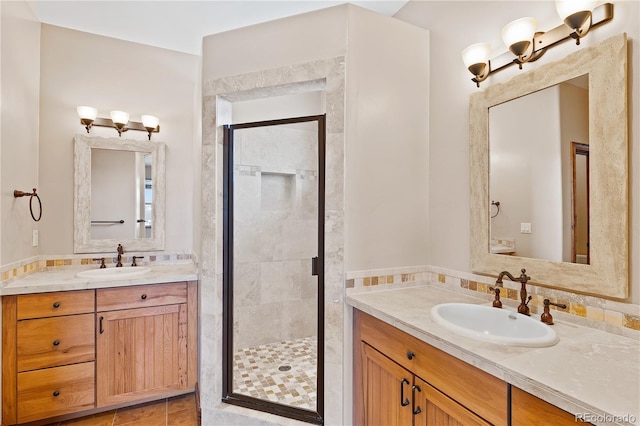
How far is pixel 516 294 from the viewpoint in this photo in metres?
1.58

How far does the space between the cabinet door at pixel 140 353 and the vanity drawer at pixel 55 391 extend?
0.24 feet

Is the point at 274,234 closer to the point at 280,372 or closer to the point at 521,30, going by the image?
the point at 280,372

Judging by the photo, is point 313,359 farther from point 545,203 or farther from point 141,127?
point 141,127

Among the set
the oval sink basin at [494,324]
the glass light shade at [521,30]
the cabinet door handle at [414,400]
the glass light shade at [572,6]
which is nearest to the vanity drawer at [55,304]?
the cabinet door handle at [414,400]

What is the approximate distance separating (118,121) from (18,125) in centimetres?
63

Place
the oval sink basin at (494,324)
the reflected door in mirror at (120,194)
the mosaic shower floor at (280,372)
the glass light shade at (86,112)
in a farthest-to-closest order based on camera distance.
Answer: the reflected door in mirror at (120,194)
the glass light shade at (86,112)
the mosaic shower floor at (280,372)
the oval sink basin at (494,324)

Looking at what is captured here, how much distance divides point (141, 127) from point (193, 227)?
0.98 meters

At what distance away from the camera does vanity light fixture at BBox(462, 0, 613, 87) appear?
125cm

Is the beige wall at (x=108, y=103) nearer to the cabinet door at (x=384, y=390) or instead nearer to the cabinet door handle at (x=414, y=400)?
the cabinet door at (x=384, y=390)

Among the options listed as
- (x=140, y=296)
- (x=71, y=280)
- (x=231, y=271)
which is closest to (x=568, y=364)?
(x=231, y=271)

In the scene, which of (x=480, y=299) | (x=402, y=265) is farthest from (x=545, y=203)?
(x=402, y=265)

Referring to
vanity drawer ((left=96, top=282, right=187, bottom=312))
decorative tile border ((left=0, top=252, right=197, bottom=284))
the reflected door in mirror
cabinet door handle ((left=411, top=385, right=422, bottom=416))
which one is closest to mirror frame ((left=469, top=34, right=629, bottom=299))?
cabinet door handle ((left=411, top=385, right=422, bottom=416))

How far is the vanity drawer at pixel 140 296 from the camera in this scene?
227cm

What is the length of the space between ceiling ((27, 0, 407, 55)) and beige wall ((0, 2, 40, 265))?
240 mm
